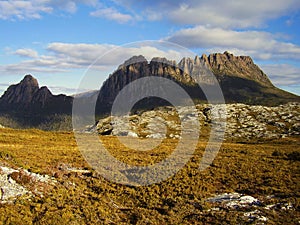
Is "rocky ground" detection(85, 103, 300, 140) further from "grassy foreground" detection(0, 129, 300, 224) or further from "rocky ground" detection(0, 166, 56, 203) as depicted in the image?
A: "rocky ground" detection(0, 166, 56, 203)

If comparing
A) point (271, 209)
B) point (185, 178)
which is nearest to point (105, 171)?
point (185, 178)

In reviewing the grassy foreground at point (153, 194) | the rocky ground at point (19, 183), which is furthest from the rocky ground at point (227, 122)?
the rocky ground at point (19, 183)

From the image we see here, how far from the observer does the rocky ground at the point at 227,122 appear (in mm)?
112000

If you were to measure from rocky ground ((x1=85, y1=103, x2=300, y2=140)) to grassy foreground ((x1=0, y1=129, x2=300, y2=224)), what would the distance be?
73750mm

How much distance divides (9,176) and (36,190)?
2.88 m

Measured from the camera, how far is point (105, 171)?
1176 inches

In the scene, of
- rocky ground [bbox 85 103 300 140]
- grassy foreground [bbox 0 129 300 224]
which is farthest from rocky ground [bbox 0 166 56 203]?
rocky ground [bbox 85 103 300 140]

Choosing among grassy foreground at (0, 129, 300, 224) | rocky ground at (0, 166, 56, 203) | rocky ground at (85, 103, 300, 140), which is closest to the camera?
grassy foreground at (0, 129, 300, 224)

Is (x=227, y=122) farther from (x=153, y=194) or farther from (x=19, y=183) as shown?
(x=19, y=183)

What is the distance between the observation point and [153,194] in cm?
2369

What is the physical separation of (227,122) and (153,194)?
116573 mm

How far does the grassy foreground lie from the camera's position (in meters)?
17.7

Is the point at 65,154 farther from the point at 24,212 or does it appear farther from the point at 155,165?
the point at 24,212

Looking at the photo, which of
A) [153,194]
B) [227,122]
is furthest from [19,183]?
[227,122]
